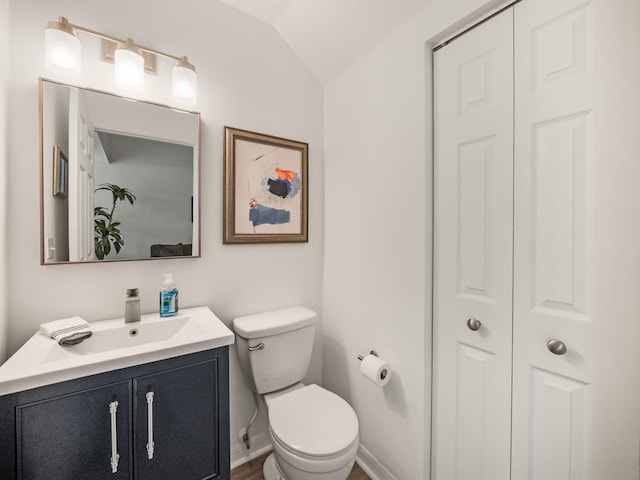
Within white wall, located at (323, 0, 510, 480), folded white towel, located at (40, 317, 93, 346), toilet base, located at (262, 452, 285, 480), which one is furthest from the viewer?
toilet base, located at (262, 452, 285, 480)

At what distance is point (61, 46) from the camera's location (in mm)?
1116

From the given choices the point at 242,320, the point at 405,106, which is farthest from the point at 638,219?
the point at 242,320

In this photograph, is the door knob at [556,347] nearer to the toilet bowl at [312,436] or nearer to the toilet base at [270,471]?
the toilet bowl at [312,436]

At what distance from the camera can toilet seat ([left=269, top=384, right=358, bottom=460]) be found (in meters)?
1.15

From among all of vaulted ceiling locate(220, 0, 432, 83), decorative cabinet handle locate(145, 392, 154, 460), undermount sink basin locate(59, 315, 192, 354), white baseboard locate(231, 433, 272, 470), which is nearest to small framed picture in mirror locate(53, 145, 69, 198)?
undermount sink basin locate(59, 315, 192, 354)

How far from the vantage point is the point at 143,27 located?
4.46 ft

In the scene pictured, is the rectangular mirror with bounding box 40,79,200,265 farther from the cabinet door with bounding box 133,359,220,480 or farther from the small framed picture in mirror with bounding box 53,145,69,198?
the cabinet door with bounding box 133,359,220,480

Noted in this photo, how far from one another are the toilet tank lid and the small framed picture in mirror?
92 centimetres

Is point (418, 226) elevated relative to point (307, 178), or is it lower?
lower

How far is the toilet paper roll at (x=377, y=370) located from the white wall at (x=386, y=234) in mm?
47

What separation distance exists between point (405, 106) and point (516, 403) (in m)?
1.27

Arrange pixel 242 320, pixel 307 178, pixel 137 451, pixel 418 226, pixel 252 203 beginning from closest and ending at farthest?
1. pixel 137 451
2. pixel 418 226
3. pixel 242 320
4. pixel 252 203
5. pixel 307 178

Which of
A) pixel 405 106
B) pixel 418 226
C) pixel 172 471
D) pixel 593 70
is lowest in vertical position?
pixel 172 471

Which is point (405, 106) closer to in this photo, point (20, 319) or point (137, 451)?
point (137, 451)
